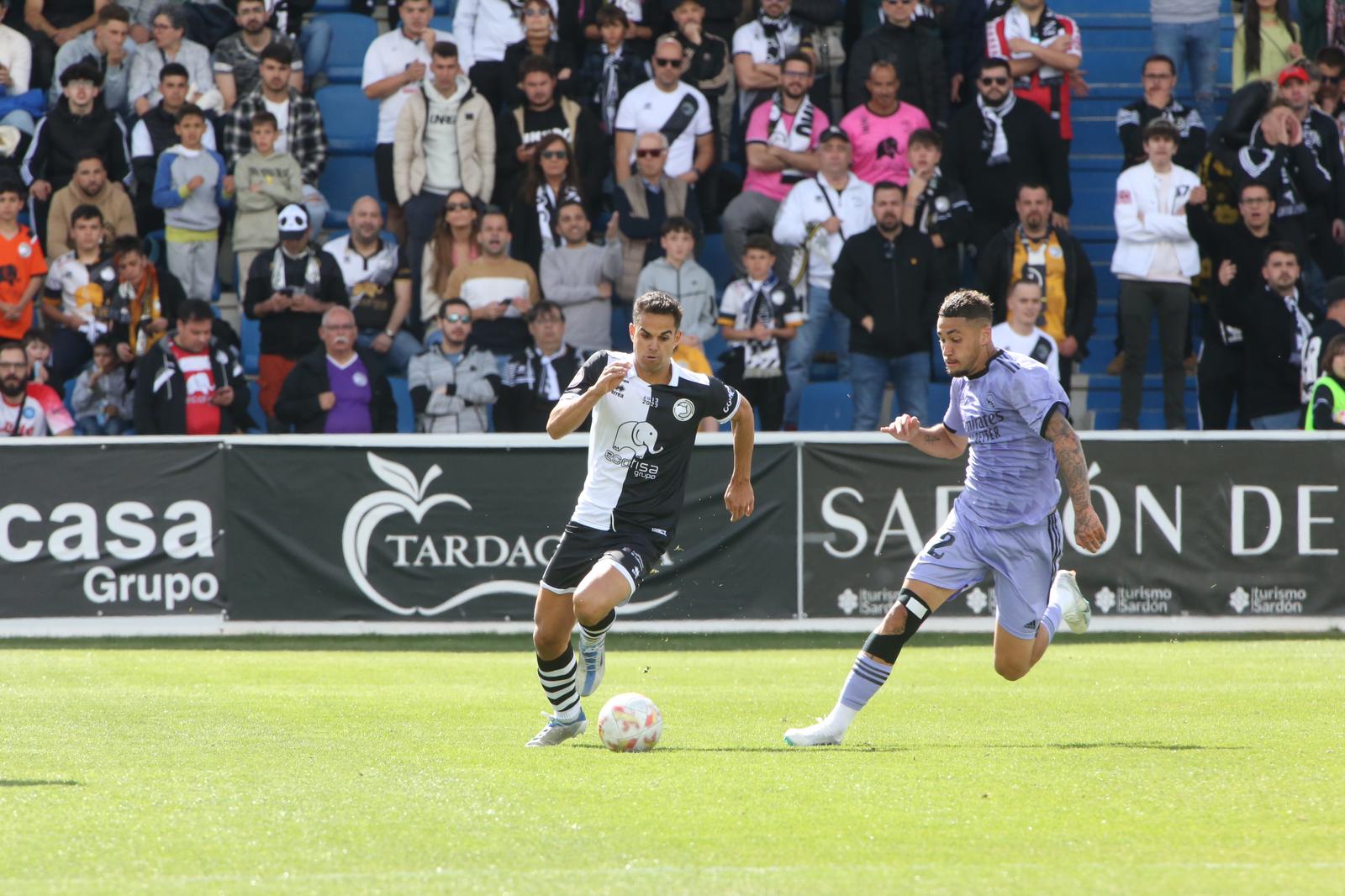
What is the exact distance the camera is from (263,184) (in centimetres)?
1711

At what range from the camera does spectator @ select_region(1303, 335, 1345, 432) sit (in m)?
15.1

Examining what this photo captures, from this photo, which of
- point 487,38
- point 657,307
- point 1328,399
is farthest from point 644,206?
point 657,307

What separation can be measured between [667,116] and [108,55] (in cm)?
598

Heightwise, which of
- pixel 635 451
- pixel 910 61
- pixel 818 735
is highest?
pixel 910 61

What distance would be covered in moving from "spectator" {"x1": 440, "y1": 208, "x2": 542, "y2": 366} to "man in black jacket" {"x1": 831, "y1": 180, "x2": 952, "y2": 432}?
10.1 feet

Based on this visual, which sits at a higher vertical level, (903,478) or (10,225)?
(10,225)

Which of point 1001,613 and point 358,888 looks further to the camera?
point 1001,613

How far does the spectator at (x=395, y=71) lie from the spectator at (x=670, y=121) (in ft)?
5.48

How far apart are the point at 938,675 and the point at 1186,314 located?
6643 mm

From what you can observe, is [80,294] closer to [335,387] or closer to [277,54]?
[335,387]

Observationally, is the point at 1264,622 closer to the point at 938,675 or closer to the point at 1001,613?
the point at 938,675

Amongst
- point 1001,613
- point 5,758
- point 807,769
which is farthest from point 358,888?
point 1001,613

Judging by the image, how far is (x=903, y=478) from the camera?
15.0m

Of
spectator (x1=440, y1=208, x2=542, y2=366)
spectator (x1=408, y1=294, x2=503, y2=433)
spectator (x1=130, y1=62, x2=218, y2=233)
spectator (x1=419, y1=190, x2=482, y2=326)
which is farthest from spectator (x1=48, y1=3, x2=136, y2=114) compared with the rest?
spectator (x1=408, y1=294, x2=503, y2=433)
